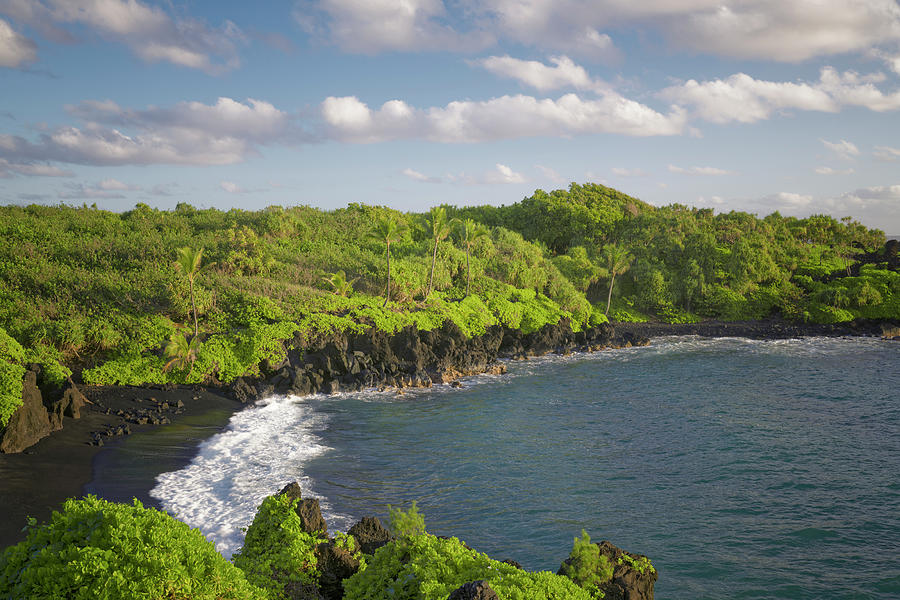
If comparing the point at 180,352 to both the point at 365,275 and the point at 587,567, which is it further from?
the point at 587,567

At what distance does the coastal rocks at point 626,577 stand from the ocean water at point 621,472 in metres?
3.85

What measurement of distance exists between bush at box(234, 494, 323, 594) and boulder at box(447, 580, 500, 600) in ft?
17.1

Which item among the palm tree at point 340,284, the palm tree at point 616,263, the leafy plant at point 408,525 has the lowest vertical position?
the leafy plant at point 408,525

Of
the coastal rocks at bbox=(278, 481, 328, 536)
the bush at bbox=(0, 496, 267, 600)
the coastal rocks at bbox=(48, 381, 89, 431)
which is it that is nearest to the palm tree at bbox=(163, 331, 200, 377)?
the coastal rocks at bbox=(48, 381, 89, 431)

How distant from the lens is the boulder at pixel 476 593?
932 cm

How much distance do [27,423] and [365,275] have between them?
34361 millimetres

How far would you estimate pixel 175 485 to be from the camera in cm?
2509

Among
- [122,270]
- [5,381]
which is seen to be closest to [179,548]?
[5,381]

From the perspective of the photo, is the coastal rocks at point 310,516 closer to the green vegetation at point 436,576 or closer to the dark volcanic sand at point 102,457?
the green vegetation at point 436,576

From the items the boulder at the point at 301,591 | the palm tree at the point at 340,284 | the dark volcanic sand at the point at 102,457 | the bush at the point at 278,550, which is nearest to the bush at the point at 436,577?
the boulder at the point at 301,591

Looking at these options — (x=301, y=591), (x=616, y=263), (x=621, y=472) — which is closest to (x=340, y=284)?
(x=621, y=472)

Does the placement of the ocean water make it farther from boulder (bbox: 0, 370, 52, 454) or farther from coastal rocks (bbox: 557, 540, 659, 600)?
boulder (bbox: 0, 370, 52, 454)

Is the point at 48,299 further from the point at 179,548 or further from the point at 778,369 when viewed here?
the point at 778,369

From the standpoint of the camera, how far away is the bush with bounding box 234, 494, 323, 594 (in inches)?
512
